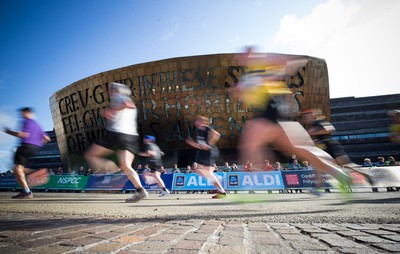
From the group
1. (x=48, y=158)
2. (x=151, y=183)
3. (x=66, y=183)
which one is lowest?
(x=66, y=183)

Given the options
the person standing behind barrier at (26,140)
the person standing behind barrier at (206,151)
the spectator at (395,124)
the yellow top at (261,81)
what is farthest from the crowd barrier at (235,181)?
the person standing behind barrier at (26,140)

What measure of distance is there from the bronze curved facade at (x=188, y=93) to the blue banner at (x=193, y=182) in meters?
10.9

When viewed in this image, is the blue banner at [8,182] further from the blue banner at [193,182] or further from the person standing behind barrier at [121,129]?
the person standing behind barrier at [121,129]

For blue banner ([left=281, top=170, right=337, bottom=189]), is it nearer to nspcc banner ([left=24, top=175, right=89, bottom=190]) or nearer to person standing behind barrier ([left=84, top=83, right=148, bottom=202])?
person standing behind barrier ([left=84, top=83, right=148, bottom=202])

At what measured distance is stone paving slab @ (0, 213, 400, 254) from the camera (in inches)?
53.8

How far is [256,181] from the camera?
1066cm

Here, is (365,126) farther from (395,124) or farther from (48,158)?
(48,158)

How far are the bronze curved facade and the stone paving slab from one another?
19.5 meters

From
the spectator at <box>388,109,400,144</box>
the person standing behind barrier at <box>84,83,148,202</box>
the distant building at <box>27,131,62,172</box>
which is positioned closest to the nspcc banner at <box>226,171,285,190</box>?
the spectator at <box>388,109,400,144</box>

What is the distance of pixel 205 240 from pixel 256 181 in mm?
9588

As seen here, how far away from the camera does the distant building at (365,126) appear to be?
3541 centimetres

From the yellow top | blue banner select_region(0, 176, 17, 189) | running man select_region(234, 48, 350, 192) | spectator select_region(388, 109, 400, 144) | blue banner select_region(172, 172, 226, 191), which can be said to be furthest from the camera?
blue banner select_region(0, 176, 17, 189)

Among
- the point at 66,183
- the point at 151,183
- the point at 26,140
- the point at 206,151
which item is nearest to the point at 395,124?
the point at 206,151

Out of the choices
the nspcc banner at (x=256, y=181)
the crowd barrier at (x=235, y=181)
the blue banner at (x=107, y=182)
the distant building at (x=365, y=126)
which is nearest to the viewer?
the crowd barrier at (x=235, y=181)
